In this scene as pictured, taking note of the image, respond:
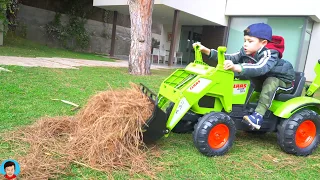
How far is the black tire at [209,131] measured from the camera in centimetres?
250

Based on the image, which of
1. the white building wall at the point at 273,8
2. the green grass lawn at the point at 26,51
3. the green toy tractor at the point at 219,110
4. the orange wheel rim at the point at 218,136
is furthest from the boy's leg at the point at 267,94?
the white building wall at the point at 273,8

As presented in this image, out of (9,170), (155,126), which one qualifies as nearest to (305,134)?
(155,126)

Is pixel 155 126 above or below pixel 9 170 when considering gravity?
above

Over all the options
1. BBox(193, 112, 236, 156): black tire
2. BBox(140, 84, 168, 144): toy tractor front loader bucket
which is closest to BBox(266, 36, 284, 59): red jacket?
BBox(193, 112, 236, 156): black tire

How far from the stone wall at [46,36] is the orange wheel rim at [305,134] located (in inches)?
610

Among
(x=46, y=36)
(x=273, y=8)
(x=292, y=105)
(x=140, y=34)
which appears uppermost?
(x=273, y=8)

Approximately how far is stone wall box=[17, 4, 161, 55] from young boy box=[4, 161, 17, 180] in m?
15.3

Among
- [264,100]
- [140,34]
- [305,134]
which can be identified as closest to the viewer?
[264,100]

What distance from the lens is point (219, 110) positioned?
2.84 meters

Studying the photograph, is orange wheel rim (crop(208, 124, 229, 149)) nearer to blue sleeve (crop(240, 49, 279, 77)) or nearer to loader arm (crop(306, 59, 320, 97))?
blue sleeve (crop(240, 49, 279, 77))

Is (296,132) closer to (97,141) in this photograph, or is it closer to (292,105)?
(292,105)

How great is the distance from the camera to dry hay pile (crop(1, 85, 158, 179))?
2.12m

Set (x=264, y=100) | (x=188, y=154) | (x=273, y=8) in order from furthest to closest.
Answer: (x=273, y=8), (x=264, y=100), (x=188, y=154)

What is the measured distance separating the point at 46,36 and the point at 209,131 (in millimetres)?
15867
